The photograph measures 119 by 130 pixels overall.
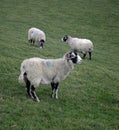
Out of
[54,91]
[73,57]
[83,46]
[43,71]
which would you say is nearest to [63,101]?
[54,91]

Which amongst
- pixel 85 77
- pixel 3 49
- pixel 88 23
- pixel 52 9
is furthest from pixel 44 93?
pixel 52 9

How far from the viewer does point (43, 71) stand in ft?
36.8

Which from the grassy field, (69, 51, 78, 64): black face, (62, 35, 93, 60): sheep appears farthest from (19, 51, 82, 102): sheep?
(62, 35, 93, 60): sheep

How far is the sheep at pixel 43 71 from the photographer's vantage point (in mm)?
10859

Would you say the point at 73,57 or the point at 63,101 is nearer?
the point at 63,101

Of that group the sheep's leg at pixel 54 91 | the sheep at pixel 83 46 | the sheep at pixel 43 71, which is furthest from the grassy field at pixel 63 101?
the sheep at pixel 83 46

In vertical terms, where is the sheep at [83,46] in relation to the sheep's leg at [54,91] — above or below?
below

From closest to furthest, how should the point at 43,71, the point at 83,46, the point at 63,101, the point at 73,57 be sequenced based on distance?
the point at 43,71 < the point at 63,101 < the point at 73,57 < the point at 83,46

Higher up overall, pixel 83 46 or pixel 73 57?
pixel 73 57

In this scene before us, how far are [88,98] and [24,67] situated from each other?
3.25 metres

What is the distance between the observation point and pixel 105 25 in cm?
4416

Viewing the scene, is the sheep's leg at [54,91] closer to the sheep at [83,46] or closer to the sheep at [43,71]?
the sheep at [43,71]

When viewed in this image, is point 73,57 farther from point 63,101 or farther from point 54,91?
point 63,101

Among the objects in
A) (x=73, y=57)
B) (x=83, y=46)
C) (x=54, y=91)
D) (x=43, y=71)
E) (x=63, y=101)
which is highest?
(x=73, y=57)
